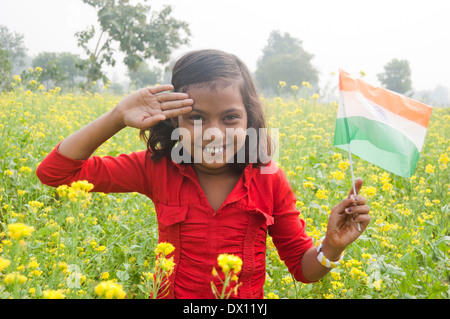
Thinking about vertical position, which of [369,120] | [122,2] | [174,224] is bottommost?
[174,224]

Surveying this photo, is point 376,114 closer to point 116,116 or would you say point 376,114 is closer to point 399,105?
point 399,105

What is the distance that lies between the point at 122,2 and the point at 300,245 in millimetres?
18075

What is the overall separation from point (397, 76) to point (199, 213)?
159 feet

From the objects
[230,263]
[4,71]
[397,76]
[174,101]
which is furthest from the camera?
[397,76]

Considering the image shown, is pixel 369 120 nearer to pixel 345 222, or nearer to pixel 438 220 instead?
pixel 345 222

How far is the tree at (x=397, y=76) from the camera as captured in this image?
43.8 metres

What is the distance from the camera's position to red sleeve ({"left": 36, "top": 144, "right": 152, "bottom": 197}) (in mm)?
1497

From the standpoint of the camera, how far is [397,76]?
145 feet

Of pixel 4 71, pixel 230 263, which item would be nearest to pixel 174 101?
pixel 230 263

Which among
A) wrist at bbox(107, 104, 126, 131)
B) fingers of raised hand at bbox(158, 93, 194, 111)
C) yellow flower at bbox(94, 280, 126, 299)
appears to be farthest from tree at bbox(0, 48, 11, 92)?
yellow flower at bbox(94, 280, 126, 299)

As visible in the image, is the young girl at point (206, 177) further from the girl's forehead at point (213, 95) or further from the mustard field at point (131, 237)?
the mustard field at point (131, 237)

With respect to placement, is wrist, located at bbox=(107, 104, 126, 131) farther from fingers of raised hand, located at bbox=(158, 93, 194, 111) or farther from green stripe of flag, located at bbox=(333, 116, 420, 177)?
green stripe of flag, located at bbox=(333, 116, 420, 177)
